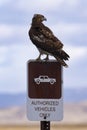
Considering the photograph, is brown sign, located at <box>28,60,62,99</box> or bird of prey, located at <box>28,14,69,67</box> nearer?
brown sign, located at <box>28,60,62,99</box>

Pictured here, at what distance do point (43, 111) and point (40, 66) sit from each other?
42cm

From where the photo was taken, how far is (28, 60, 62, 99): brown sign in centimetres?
273

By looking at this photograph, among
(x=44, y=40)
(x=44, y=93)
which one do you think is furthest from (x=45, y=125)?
(x=44, y=40)

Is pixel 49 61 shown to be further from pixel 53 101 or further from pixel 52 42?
pixel 52 42

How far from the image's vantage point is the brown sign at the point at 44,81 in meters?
2.73

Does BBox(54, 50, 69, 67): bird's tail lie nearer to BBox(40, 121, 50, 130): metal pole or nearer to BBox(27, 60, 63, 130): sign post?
BBox(27, 60, 63, 130): sign post

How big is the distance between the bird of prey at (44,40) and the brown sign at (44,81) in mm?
439

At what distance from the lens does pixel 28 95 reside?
2.81 metres

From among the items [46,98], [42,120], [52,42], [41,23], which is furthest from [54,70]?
[41,23]

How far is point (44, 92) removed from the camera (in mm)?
2729

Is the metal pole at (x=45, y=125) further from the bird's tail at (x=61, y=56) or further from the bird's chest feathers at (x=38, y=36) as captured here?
the bird's chest feathers at (x=38, y=36)

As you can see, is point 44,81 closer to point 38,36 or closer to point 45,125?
point 45,125

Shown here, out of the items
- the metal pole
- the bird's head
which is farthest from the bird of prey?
the metal pole

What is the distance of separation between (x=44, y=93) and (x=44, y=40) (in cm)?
101
